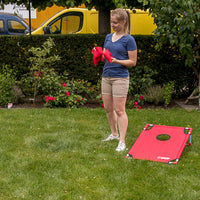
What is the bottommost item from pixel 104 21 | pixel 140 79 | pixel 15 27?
pixel 140 79

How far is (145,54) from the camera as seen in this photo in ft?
26.0

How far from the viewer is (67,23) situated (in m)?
12.0

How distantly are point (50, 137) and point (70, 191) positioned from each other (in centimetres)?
175

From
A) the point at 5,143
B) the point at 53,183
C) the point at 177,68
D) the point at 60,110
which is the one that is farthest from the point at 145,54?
the point at 53,183

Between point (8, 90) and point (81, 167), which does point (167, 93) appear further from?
point (81, 167)

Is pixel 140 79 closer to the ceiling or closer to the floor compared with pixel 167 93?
closer to the ceiling

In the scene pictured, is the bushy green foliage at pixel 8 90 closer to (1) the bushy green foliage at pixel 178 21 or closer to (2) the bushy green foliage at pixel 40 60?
(2) the bushy green foliage at pixel 40 60

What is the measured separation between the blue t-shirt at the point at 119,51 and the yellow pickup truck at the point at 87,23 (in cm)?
750

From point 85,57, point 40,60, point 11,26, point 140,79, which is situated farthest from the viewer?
point 11,26

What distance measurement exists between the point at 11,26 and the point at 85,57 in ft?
24.4

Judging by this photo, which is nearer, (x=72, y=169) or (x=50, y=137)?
(x=72, y=169)

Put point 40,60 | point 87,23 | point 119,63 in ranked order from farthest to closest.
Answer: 1. point 87,23
2. point 40,60
3. point 119,63

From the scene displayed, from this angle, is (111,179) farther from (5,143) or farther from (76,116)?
(76,116)

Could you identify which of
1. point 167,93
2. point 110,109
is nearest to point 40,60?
point 167,93
